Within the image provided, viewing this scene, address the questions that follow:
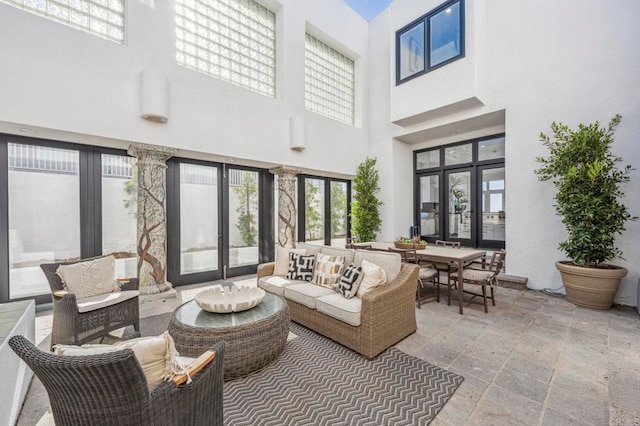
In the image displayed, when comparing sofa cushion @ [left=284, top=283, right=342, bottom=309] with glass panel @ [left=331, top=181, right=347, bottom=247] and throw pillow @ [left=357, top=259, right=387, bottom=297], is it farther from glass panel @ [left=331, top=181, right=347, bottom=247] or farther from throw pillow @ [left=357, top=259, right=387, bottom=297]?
glass panel @ [left=331, top=181, right=347, bottom=247]

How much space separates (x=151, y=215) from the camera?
4.36 m

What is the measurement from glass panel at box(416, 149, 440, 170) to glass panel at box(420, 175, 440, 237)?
1.04 ft

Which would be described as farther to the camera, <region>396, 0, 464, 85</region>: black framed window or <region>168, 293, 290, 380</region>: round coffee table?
<region>396, 0, 464, 85</region>: black framed window

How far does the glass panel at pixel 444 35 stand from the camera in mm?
5492

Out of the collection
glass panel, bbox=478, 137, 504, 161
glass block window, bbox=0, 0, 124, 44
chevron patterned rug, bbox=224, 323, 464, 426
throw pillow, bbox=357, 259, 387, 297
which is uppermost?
glass block window, bbox=0, 0, 124, 44

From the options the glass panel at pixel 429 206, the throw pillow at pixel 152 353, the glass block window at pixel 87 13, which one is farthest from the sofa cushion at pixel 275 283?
the glass panel at pixel 429 206

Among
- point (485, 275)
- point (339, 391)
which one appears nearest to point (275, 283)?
point (339, 391)

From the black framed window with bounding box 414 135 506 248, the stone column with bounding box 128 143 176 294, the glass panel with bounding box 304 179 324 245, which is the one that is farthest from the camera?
the glass panel with bounding box 304 179 324 245

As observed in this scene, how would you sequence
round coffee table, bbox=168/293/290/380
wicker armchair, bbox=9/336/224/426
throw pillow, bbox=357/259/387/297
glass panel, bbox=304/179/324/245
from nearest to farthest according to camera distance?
wicker armchair, bbox=9/336/224/426
round coffee table, bbox=168/293/290/380
throw pillow, bbox=357/259/387/297
glass panel, bbox=304/179/324/245

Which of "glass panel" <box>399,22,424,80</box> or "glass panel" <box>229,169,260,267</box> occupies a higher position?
"glass panel" <box>399,22,424,80</box>

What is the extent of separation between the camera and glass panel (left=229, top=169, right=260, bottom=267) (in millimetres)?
5715

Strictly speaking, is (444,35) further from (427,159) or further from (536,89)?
(427,159)

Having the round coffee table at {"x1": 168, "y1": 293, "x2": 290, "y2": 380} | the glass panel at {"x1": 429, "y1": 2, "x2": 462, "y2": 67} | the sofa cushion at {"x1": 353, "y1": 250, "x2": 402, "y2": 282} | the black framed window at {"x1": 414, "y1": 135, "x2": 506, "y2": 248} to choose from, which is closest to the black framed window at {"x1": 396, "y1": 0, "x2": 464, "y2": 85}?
the glass panel at {"x1": 429, "y1": 2, "x2": 462, "y2": 67}

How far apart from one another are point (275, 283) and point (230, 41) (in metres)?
4.76
